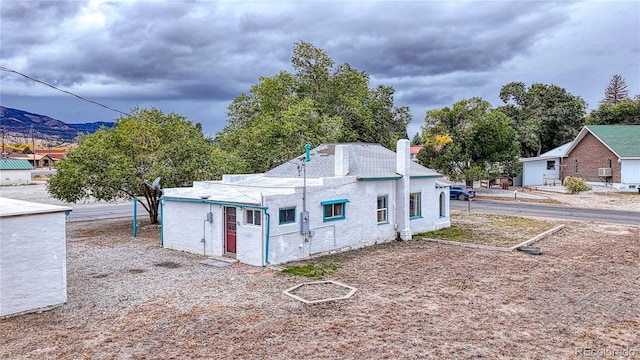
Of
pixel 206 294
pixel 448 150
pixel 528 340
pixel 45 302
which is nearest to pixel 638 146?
pixel 448 150

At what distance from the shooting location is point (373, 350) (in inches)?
310

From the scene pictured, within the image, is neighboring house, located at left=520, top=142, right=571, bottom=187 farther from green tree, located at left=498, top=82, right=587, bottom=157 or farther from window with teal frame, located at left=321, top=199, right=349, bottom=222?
window with teal frame, located at left=321, top=199, right=349, bottom=222

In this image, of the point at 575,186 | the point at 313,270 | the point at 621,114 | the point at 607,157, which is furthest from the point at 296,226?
the point at 621,114

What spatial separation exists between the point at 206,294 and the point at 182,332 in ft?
8.18

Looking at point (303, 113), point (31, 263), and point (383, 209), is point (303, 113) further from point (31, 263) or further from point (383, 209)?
point (31, 263)

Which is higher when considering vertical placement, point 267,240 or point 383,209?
point 383,209

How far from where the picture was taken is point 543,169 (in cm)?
5000

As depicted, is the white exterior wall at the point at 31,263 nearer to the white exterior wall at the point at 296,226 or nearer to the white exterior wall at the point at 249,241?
the white exterior wall at the point at 249,241

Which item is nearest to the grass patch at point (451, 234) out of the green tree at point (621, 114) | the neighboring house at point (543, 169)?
the neighboring house at point (543, 169)

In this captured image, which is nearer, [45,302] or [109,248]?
[45,302]

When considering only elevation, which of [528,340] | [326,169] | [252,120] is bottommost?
[528,340]

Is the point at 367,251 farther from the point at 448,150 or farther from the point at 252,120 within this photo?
the point at 448,150

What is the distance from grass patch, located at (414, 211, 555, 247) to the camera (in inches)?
752

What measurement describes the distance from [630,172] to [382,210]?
33.0 m
